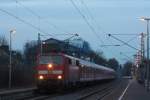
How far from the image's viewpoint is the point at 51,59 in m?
43.8

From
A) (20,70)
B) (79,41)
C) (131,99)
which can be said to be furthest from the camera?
(79,41)

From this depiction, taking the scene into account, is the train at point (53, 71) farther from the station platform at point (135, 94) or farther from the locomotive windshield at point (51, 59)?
the station platform at point (135, 94)

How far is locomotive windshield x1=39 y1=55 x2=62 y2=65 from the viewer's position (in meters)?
43.6

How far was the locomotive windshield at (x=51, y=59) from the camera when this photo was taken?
43625mm

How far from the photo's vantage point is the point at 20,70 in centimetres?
6744

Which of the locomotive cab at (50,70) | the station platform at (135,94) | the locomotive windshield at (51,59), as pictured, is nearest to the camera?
the station platform at (135,94)

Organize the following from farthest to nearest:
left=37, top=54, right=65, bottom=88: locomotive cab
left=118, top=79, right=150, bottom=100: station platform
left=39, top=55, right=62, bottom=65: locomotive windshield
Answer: left=39, top=55, right=62, bottom=65: locomotive windshield → left=37, top=54, right=65, bottom=88: locomotive cab → left=118, top=79, right=150, bottom=100: station platform

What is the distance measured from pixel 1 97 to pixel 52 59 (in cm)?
1169

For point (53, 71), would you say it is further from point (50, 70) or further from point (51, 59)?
point (51, 59)

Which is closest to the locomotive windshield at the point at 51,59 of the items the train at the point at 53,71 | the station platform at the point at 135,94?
the train at the point at 53,71

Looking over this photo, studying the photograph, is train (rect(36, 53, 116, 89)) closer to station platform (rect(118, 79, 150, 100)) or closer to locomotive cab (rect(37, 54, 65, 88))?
locomotive cab (rect(37, 54, 65, 88))

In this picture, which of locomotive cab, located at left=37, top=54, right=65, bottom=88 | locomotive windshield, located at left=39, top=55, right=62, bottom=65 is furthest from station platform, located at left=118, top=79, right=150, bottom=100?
locomotive windshield, located at left=39, top=55, right=62, bottom=65

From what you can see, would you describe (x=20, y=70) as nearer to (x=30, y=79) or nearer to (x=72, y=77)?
(x=30, y=79)

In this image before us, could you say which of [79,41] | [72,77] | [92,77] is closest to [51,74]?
[72,77]
